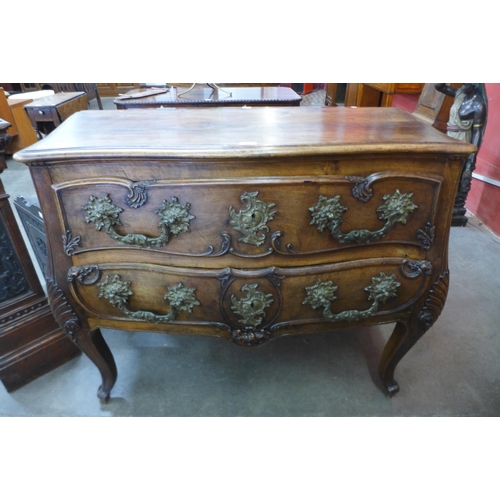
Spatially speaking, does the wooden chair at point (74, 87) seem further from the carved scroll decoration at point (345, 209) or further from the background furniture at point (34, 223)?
the carved scroll decoration at point (345, 209)

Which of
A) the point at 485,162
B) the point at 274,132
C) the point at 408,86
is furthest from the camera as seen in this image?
the point at 408,86

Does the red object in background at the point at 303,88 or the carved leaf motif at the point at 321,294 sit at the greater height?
the carved leaf motif at the point at 321,294

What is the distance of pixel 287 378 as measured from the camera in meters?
1.46

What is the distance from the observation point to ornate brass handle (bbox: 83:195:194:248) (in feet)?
2.85

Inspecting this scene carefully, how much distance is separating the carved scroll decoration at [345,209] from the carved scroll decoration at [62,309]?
75 cm

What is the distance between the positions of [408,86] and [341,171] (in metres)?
3.40

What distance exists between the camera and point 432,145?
2.71 feet

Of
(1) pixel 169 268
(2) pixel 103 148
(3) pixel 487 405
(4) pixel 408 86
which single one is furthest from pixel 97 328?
(4) pixel 408 86

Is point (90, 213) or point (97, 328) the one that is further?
point (97, 328)

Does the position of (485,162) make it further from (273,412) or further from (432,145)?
(273,412)

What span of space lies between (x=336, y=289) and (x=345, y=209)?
Answer: 0.82 feet

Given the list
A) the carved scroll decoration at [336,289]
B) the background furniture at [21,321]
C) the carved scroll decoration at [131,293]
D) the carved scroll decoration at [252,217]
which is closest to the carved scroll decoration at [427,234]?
the carved scroll decoration at [336,289]

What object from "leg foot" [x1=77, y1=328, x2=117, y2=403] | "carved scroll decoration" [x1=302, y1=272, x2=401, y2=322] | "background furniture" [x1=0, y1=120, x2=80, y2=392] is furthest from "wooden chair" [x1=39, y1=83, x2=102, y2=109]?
"carved scroll decoration" [x1=302, y1=272, x2=401, y2=322]

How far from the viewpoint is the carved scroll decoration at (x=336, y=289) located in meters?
1.00
